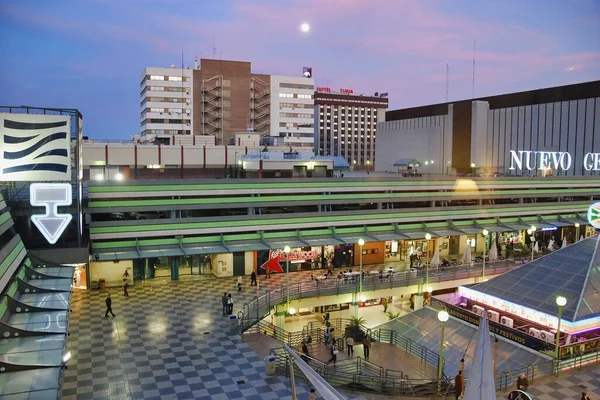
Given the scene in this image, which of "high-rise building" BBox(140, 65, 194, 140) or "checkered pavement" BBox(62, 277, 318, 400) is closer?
"checkered pavement" BBox(62, 277, 318, 400)

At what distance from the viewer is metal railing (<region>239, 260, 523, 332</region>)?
31.9m

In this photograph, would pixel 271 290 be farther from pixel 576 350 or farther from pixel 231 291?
pixel 576 350

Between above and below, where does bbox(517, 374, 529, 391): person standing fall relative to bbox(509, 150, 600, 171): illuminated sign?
below

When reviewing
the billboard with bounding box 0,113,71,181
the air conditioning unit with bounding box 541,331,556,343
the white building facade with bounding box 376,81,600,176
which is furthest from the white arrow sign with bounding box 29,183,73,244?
the white building facade with bounding box 376,81,600,176

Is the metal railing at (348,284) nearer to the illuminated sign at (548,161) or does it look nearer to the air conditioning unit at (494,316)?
the air conditioning unit at (494,316)

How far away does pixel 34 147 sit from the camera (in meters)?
31.7

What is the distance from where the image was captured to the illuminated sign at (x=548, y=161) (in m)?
62.3

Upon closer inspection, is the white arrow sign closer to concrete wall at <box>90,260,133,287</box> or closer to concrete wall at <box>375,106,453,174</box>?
concrete wall at <box>90,260,133,287</box>

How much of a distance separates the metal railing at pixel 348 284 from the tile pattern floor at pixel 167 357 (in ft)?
4.96

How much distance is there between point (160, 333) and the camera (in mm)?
27625

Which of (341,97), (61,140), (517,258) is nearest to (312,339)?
(61,140)

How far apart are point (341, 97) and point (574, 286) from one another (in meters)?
173

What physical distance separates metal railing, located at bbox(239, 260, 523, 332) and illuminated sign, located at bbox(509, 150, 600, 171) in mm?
21464

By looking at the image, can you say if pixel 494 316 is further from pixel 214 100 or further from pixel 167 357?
pixel 214 100
